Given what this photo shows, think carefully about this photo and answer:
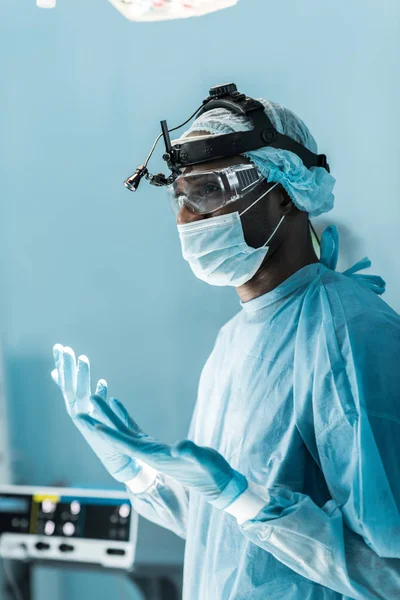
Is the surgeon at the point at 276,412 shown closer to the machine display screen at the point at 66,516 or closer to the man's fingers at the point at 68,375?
the man's fingers at the point at 68,375

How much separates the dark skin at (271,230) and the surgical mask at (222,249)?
1 cm

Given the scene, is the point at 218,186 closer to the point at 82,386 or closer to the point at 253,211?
the point at 253,211

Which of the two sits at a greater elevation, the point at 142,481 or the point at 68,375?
the point at 68,375

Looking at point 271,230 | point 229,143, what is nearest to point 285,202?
point 271,230

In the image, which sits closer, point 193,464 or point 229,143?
point 193,464

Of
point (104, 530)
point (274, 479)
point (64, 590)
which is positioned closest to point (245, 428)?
point (274, 479)

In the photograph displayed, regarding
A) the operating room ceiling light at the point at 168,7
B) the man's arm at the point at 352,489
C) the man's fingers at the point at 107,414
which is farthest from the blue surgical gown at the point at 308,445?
the operating room ceiling light at the point at 168,7

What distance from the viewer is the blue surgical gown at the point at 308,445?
1.11m

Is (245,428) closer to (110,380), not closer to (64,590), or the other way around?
(110,380)

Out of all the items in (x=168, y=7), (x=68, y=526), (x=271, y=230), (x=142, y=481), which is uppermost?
(x=168, y=7)

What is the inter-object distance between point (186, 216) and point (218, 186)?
0.30ft

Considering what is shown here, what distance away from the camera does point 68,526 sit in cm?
211

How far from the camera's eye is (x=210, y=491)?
113 centimetres

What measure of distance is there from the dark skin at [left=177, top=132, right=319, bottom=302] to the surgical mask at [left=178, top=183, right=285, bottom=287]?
0.04 feet
